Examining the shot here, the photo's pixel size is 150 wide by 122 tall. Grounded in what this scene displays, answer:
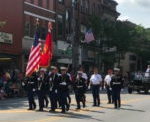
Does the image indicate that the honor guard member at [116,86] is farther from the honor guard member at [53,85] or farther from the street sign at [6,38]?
the street sign at [6,38]

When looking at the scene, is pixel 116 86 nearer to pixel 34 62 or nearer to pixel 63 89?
pixel 63 89

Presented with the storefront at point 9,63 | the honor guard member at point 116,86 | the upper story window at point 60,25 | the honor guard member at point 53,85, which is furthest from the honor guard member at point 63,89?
the upper story window at point 60,25

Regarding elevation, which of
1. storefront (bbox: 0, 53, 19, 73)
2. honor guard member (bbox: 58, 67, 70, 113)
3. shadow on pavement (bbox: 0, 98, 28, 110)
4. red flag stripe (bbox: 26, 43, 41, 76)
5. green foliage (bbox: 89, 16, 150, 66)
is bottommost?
shadow on pavement (bbox: 0, 98, 28, 110)

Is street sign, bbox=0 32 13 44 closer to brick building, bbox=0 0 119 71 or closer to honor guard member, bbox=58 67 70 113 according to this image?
brick building, bbox=0 0 119 71

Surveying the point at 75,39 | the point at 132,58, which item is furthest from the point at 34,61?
the point at 132,58

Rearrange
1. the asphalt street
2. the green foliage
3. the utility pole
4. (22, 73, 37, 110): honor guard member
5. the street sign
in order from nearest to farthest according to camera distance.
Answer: the asphalt street, (22, 73, 37, 110): honor guard member, the street sign, the utility pole, the green foliage

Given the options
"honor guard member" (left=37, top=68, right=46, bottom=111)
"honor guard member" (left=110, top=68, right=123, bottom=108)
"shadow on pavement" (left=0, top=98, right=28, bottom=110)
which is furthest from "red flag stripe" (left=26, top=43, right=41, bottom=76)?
"honor guard member" (left=110, top=68, right=123, bottom=108)

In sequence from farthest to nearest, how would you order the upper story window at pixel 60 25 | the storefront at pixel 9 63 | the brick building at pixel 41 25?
the upper story window at pixel 60 25
the brick building at pixel 41 25
the storefront at pixel 9 63

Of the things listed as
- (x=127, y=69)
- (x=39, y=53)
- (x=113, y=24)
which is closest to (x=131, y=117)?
(x=39, y=53)

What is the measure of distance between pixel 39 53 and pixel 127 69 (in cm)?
5989

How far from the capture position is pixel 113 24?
199 feet

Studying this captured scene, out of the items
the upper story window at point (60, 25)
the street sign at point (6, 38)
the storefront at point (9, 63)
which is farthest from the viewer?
the upper story window at point (60, 25)

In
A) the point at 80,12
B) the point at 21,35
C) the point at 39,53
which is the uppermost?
the point at 80,12

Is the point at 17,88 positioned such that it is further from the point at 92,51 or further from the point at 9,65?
the point at 92,51
